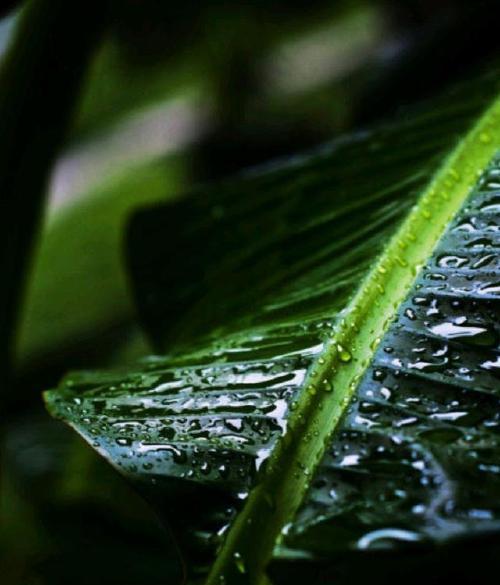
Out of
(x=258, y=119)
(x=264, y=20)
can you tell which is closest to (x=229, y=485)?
(x=258, y=119)

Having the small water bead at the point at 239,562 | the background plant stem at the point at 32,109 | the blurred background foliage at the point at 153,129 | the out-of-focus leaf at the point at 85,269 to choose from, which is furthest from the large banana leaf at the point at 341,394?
the out-of-focus leaf at the point at 85,269

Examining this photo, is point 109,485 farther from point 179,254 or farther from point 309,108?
point 309,108

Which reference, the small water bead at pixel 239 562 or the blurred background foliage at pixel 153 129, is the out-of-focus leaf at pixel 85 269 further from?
the small water bead at pixel 239 562

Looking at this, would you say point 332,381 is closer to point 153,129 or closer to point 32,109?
point 32,109

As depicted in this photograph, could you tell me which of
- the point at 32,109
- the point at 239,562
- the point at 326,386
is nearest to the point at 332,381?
the point at 326,386

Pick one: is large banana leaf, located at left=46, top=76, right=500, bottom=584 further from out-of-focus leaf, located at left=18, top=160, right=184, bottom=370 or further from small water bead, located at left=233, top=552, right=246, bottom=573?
out-of-focus leaf, located at left=18, top=160, right=184, bottom=370

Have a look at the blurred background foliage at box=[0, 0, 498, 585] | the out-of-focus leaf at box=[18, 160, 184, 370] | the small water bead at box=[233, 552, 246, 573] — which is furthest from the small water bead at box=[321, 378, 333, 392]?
the out-of-focus leaf at box=[18, 160, 184, 370]
